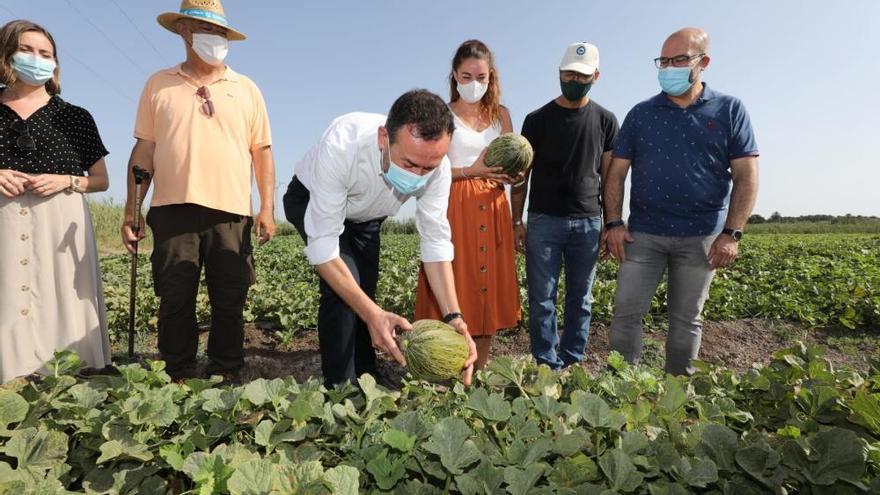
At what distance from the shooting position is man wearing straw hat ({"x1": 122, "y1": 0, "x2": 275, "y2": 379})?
3480mm

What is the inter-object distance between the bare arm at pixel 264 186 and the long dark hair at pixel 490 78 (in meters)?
1.51

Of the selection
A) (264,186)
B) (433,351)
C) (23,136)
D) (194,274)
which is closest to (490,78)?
(264,186)

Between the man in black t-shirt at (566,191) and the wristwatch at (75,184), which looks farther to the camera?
the man in black t-shirt at (566,191)

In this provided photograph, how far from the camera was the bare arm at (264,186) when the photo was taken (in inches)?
154

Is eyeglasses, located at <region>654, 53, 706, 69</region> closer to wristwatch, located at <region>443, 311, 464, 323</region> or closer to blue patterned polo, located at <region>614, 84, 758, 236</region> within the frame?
blue patterned polo, located at <region>614, 84, 758, 236</region>

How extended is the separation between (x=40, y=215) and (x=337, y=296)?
2.05m

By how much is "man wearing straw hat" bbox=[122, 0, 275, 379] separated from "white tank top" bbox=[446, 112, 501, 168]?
1.48 m

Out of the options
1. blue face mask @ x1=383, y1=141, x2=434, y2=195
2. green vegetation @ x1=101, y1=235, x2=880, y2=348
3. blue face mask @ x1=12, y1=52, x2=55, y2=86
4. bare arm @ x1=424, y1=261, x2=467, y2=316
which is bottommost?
green vegetation @ x1=101, y1=235, x2=880, y2=348

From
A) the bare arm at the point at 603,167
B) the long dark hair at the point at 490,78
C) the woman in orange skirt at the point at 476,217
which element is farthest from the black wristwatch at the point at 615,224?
the long dark hair at the point at 490,78

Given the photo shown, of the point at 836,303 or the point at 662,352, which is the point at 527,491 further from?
the point at 836,303

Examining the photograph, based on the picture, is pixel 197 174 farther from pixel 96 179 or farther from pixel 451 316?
pixel 451 316

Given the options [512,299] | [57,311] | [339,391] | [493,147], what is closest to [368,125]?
[493,147]

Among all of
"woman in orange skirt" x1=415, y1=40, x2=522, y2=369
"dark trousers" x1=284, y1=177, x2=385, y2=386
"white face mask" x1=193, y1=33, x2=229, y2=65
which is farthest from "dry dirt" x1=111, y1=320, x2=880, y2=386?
"white face mask" x1=193, y1=33, x2=229, y2=65

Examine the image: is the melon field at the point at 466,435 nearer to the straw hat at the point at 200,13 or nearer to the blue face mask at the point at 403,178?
the blue face mask at the point at 403,178
